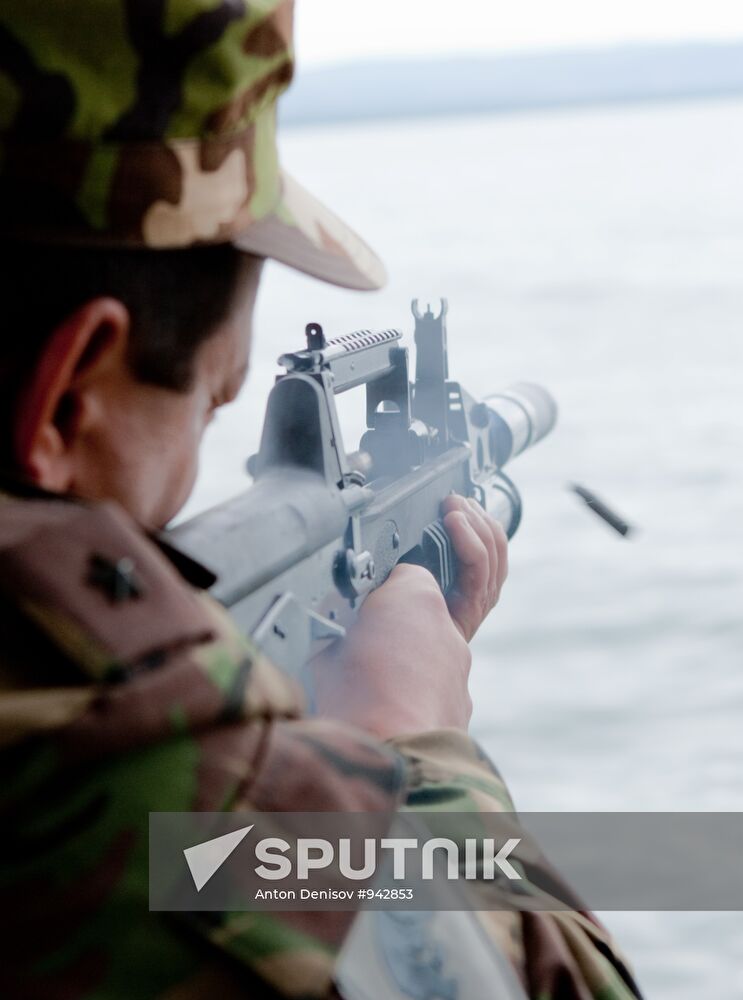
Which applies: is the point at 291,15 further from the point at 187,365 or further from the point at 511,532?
the point at 511,532

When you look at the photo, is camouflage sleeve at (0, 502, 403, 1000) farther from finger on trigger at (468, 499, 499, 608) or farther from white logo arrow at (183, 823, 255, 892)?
finger on trigger at (468, 499, 499, 608)

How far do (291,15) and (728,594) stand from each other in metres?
2.45

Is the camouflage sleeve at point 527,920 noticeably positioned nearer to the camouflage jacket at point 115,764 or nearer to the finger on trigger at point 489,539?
the camouflage jacket at point 115,764

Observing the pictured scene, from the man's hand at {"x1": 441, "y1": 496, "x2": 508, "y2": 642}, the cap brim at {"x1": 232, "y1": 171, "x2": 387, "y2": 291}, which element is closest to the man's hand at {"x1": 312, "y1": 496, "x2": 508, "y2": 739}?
the man's hand at {"x1": 441, "y1": 496, "x2": 508, "y2": 642}

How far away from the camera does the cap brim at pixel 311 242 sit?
54 centimetres

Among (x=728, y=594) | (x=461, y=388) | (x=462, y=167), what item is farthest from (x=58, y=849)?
(x=462, y=167)

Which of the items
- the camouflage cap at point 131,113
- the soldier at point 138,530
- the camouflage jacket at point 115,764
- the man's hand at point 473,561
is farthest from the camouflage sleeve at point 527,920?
the man's hand at point 473,561

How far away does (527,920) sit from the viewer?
1.77ft

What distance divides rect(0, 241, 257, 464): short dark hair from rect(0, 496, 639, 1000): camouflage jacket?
62 millimetres

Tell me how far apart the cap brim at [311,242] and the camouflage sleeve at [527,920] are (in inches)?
7.7

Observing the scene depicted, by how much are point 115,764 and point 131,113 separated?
0.69ft

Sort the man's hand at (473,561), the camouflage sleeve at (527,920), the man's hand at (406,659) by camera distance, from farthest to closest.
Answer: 1. the man's hand at (473,561)
2. the man's hand at (406,659)
3. the camouflage sleeve at (527,920)

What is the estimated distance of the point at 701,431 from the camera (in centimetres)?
372

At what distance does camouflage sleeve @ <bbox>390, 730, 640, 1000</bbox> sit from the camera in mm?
532
